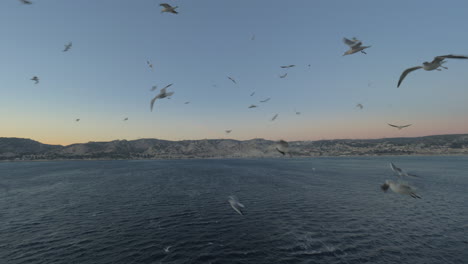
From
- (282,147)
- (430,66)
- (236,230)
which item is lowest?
(236,230)

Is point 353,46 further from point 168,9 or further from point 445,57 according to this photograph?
point 168,9

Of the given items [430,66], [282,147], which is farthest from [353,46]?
[282,147]

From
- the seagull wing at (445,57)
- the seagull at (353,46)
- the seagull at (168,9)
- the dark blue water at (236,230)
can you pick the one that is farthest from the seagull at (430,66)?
the dark blue water at (236,230)

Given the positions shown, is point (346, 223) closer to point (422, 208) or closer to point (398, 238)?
point (398, 238)

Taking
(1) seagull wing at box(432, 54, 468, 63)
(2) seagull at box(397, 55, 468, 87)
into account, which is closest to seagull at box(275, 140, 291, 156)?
(2) seagull at box(397, 55, 468, 87)

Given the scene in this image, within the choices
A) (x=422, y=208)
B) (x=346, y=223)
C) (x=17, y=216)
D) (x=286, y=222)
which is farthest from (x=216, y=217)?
(x=422, y=208)

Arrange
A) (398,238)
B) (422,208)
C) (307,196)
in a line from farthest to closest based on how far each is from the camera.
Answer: (307,196)
(422,208)
(398,238)

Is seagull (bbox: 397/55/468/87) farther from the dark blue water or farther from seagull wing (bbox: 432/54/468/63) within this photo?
the dark blue water

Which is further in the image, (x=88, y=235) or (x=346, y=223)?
(x=346, y=223)
